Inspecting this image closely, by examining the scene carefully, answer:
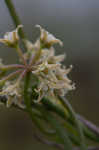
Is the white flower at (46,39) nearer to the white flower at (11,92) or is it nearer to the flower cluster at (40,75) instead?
the flower cluster at (40,75)

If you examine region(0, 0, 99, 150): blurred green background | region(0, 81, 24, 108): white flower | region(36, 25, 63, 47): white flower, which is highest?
region(0, 0, 99, 150): blurred green background

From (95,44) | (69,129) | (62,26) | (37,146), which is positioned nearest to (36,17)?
(62,26)

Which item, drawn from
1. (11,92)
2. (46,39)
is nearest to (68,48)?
(46,39)

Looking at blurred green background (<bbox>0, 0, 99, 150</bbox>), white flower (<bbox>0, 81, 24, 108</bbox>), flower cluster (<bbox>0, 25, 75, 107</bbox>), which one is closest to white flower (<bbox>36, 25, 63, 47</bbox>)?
flower cluster (<bbox>0, 25, 75, 107</bbox>)

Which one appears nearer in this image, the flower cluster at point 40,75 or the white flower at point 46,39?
the flower cluster at point 40,75

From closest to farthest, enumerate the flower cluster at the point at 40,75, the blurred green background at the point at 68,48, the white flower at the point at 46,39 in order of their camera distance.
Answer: the flower cluster at the point at 40,75 < the white flower at the point at 46,39 < the blurred green background at the point at 68,48

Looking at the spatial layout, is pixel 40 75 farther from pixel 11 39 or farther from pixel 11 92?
pixel 11 39

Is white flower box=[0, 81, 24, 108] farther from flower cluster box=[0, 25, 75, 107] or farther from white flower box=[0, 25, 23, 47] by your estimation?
white flower box=[0, 25, 23, 47]

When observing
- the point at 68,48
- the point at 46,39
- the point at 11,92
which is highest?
the point at 68,48

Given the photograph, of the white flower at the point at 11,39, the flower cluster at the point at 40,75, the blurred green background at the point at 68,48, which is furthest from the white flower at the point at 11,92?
the blurred green background at the point at 68,48
